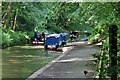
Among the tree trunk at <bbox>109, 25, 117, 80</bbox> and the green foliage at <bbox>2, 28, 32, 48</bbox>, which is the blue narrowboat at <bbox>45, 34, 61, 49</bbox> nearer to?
the green foliage at <bbox>2, 28, 32, 48</bbox>

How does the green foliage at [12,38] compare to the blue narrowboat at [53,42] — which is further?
the green foliage at [12,38]

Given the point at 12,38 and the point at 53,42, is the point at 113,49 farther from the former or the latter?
the point at 12,38

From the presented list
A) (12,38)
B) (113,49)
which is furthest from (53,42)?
(113,49)

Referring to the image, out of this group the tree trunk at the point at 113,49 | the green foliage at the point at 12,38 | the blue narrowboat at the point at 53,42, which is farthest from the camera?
the green foliage at the point at 12,38

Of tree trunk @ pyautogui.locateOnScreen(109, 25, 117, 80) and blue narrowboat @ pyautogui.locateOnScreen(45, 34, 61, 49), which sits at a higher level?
tree trunk @ pyautogui.locateOnScreen(109, 25, 117, 80)

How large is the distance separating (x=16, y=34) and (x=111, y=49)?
27733 millimetres

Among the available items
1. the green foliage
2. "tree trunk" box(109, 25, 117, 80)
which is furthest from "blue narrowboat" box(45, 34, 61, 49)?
"tree trunk" box(109, 25, 117, 80)

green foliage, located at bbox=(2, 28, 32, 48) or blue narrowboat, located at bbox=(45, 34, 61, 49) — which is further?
green foliage, located at bbox=(2, 28, 32, 48)

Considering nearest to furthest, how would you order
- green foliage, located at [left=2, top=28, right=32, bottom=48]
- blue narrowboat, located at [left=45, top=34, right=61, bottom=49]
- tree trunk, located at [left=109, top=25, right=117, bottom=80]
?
tree trunk, located at [left=109, top=25, right=117, bottom=80] → blue narrowboat, located at [left=45, top=34, right=61, bottom=49] → green foliage, located at [left=2, top=28, right=32, bottom=48]

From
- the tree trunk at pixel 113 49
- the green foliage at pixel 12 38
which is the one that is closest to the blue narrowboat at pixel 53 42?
the green foliage at pixel 12 38

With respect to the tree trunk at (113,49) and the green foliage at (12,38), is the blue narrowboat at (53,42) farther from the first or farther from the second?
the tree trunk at (113,49)

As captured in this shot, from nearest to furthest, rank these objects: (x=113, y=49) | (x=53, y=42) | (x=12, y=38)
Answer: (x=113, y=49) < (x=53, y=42) < (x=12, y=38)

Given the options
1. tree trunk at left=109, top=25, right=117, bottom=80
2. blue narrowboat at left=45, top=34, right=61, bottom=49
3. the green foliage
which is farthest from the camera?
the green foliage

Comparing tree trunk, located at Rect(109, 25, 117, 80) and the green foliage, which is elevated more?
tree trunk, located at Rect(109, 25, 117, 80)
